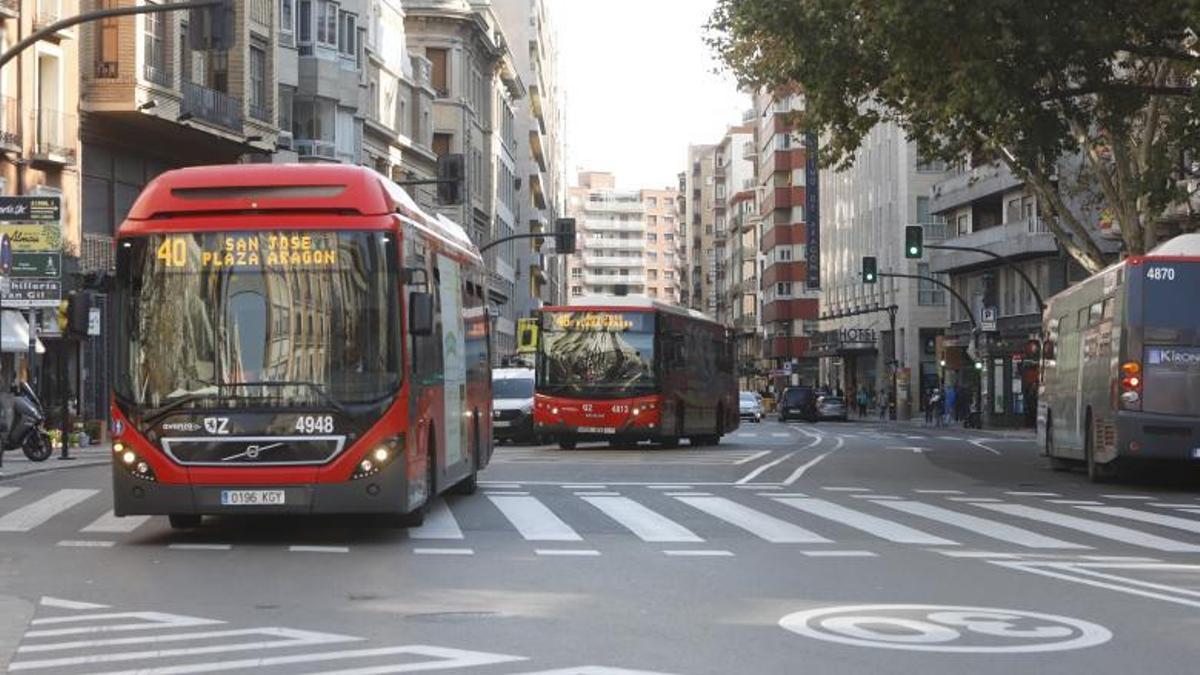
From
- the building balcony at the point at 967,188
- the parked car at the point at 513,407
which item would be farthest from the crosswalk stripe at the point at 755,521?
the building balcony at the point at 967,188

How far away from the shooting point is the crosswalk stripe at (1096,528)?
1625 centimetres

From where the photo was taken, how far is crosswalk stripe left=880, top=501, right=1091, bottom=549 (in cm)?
1617

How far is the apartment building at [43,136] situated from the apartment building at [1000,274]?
32.7 metres

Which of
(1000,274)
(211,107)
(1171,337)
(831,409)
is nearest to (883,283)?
(831,409)

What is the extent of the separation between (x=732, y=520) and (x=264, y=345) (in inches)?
207

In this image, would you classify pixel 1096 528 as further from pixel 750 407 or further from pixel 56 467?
pixel 750 407

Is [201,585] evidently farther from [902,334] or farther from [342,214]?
[902,334]

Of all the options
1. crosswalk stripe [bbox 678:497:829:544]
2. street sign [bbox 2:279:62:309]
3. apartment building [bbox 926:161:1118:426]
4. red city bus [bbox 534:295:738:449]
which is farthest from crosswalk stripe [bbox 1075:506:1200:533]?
apartment building [bbox 926:161:1118:426]

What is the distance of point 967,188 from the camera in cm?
7550

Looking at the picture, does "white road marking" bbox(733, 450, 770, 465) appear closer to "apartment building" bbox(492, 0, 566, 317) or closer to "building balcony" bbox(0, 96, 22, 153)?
"building balcony" bbox(0, 96, 22, 153)

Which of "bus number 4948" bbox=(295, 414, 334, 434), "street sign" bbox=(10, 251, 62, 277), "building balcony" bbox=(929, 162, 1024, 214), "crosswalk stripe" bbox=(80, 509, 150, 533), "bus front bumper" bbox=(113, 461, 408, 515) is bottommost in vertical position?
"crosswalk stripe" bbox=(80, 509, 150, 533)

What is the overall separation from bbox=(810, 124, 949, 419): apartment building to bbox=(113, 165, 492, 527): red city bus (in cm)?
7012

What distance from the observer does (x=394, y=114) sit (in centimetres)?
7006

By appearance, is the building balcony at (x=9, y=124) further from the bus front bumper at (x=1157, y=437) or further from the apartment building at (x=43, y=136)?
the bus front bumper at (x=1157, y=437)
